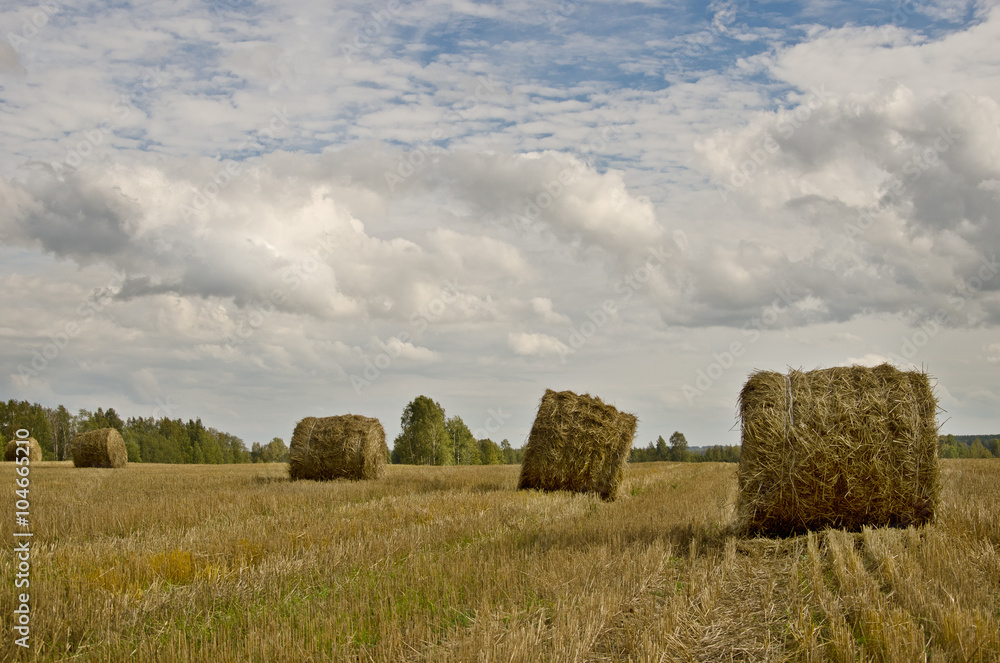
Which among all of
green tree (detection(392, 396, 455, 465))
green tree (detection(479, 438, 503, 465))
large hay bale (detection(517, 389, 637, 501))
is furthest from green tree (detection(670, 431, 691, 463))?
large hay bale (detection(517, 389, 637, 501))

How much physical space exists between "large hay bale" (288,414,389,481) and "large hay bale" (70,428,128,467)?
1588 centimetres

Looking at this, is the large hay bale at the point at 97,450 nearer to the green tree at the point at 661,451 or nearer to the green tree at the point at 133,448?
the green tree at the point at 133,448

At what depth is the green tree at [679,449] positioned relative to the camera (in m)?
72.2

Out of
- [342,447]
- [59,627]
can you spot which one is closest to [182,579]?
[59,627]

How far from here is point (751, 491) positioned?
7.54 m

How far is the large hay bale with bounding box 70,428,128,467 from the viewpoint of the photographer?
28.3 m

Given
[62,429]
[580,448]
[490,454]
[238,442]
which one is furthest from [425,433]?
[238,442]

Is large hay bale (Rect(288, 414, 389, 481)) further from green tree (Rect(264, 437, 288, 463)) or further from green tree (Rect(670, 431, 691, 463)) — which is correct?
green tree (Rect(264, 437, 288, 463))

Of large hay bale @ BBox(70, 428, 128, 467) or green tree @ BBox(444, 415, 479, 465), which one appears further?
green tree @ BBox(444, 415, 479, 465)

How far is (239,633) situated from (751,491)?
18.7 ft

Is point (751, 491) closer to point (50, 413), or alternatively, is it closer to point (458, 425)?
point (458, 425)

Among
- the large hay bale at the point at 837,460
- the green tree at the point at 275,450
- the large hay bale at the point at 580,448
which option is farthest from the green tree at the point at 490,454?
the large hay bale at the point at 837,460

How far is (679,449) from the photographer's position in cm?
7269

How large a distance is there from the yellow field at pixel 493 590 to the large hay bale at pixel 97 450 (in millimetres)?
22834
